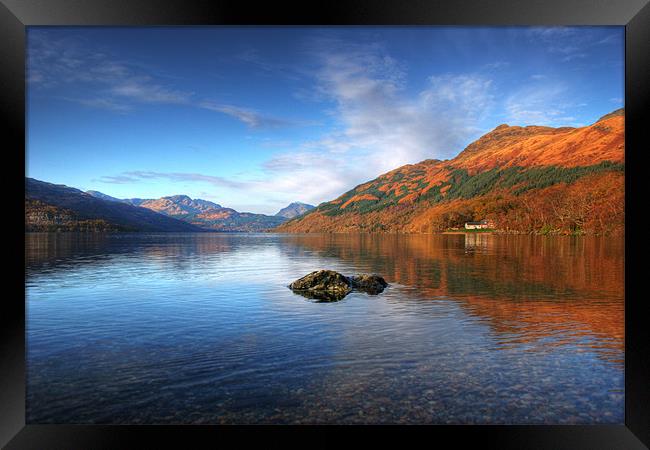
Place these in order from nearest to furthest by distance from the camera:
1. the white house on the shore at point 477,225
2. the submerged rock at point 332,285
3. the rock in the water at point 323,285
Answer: the rock in the water at point 323,285, the submerged rock at point 332,285, the white house on the shore at point 477,225

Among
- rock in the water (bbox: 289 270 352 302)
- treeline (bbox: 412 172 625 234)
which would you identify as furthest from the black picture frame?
treeline (bbox: 412 172 625 234)

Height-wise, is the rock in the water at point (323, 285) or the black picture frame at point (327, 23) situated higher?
the black picture frame at point (327, 23)

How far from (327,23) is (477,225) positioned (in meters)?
194

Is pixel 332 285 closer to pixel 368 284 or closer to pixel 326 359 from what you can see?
pixel 368 284

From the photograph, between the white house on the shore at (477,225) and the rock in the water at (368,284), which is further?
the white house on the shore at (477,225)

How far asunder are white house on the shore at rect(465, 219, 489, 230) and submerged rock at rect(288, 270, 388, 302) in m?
170

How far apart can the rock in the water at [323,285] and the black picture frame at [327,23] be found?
16.1 m

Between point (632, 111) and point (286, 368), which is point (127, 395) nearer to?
point (286, 368)

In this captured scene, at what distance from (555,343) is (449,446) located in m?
8.43

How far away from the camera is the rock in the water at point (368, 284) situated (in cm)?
2312

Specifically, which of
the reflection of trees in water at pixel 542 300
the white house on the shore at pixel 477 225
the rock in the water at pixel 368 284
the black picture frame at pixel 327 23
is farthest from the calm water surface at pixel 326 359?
the white house on the shore at pixel 477 225

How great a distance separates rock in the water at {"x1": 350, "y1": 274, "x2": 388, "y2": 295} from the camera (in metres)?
23.1

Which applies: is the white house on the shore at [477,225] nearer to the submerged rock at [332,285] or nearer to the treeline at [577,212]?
the treeline at [577,212]

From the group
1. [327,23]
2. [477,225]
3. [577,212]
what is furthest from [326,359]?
[477,225]
